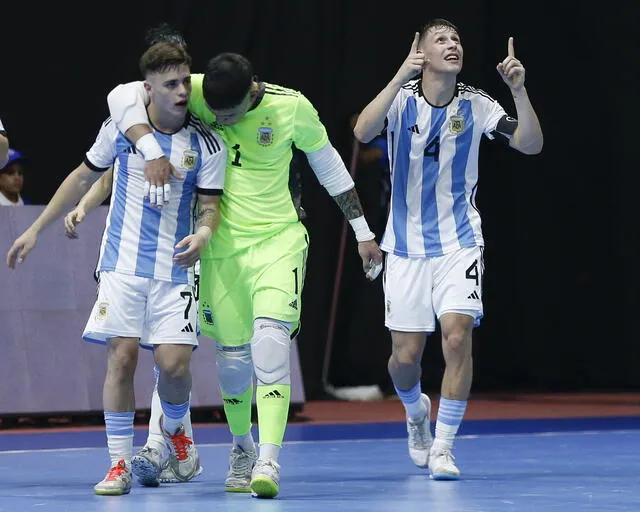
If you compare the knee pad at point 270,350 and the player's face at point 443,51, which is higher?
the player's face at point 443,51

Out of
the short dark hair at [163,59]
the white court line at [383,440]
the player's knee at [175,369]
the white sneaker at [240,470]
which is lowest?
the white court line at [383,440]

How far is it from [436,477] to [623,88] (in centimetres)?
687

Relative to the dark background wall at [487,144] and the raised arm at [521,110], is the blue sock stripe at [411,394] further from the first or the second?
the dark background wall at [487,144]

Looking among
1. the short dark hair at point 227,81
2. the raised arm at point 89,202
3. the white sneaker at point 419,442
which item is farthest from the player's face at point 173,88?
the white sneaker at point 419,442

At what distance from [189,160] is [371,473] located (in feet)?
6.08

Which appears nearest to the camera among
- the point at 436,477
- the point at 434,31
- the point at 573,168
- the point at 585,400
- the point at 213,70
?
the point at 213,70

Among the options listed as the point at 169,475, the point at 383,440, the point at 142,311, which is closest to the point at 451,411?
the point at 169,475

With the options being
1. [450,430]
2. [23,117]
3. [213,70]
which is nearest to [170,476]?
[450,430]

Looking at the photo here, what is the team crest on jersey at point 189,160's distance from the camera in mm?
6539

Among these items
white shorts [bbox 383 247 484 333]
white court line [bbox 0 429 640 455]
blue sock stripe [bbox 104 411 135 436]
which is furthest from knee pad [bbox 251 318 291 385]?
white court line [bbox 0 429 640 455]

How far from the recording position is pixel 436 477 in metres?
6.98

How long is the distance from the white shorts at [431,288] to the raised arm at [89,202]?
1447 millimetres

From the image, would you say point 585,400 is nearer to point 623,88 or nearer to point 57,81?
point 623,88

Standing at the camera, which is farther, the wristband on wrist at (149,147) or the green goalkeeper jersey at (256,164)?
Result: the green goalkeeper jersey at (256,164)
